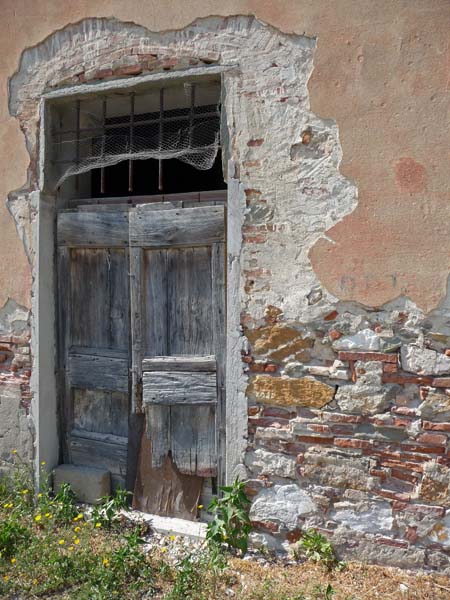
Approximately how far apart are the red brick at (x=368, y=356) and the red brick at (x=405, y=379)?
0.26 ft

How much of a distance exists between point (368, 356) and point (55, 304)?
2.26 m

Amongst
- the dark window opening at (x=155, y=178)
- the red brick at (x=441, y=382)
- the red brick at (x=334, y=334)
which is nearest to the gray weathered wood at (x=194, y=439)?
the red brick at (x=334, y=334)

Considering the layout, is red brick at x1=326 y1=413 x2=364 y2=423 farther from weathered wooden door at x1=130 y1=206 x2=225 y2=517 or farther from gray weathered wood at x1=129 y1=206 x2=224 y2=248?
gray weathered wood at x1=129 y1=206 x2=224 y2=248

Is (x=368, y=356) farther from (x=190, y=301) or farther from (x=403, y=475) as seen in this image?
(x=190, y=301)

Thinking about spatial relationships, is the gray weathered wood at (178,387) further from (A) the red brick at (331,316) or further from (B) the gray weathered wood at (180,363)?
(A) the red brick at (331,316)

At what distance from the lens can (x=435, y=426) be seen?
2789mm

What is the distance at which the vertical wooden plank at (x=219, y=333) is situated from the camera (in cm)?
336

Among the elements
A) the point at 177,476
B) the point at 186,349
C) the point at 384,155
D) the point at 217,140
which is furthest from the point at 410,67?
the point at 177,476

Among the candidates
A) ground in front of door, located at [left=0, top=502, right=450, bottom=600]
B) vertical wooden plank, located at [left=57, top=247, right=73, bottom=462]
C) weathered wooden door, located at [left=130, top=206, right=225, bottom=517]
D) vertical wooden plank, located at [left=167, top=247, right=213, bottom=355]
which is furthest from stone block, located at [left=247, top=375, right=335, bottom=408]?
vertical wooden plank, located at [left=57, top=247, right=73, bottom=462]

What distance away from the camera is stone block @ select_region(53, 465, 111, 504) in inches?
144

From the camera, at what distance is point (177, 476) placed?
352 centimetres

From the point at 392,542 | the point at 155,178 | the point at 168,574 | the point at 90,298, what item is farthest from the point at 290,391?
the point at 155,178

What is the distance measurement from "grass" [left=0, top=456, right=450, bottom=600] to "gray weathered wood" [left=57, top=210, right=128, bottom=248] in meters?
1.86

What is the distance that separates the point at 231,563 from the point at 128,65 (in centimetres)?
317
